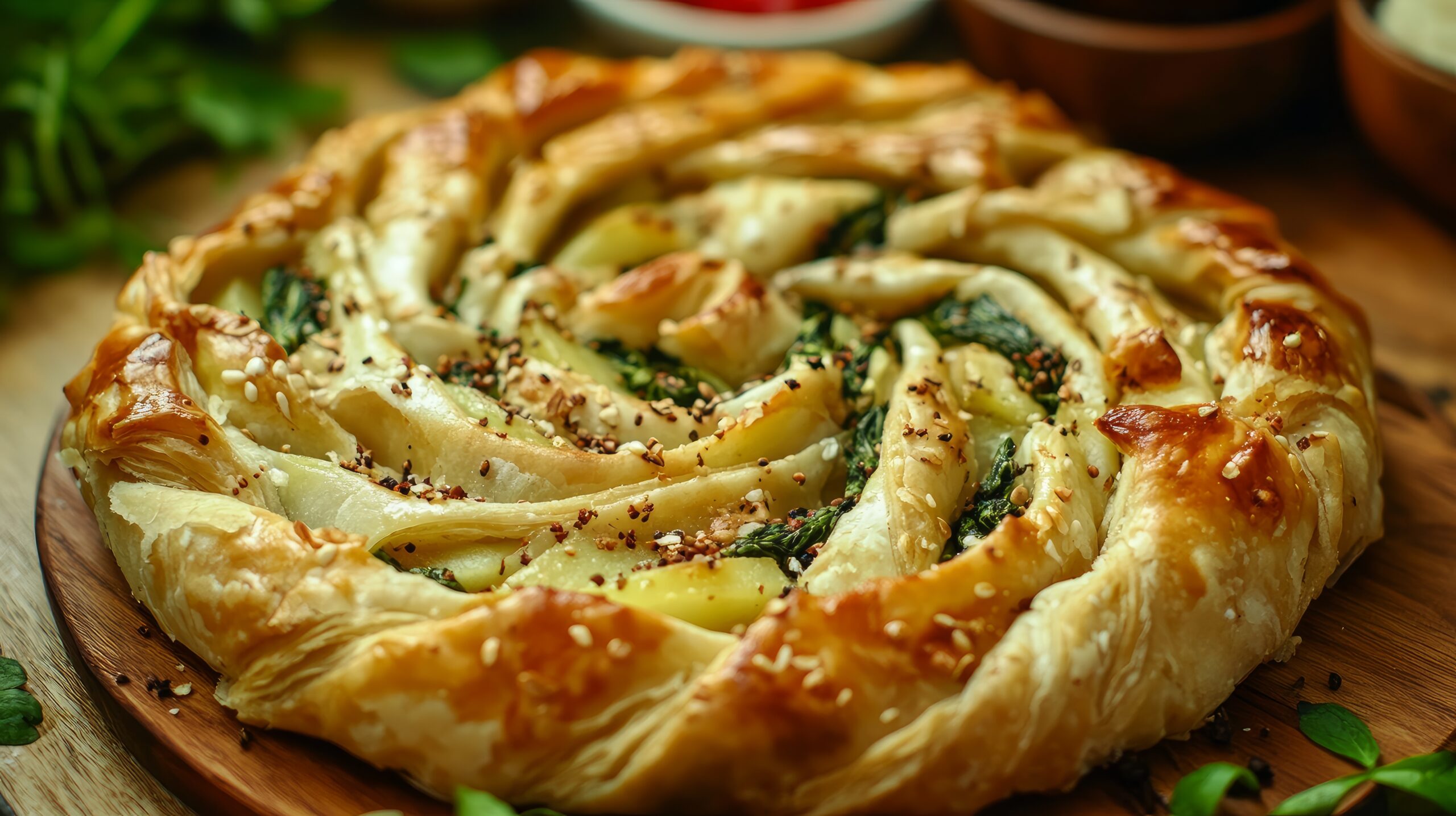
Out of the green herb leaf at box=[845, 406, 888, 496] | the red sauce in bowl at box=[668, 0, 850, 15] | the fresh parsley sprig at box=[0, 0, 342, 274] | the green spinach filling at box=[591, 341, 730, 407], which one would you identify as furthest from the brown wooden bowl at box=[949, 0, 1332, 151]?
the fresh parsley sprig at box=[0, 0, 342, 274]

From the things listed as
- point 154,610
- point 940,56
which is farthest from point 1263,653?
point 940,56

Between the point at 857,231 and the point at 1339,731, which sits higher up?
the point at 857,231

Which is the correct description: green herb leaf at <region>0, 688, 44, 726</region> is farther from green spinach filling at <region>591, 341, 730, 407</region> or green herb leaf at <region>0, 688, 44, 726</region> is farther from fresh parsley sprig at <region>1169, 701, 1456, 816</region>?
fresh parsley sprig at <region>1169, 701, 1456, 816</region>

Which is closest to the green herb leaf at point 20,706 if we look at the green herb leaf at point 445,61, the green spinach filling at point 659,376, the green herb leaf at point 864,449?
the green spinach filling at point 659,376

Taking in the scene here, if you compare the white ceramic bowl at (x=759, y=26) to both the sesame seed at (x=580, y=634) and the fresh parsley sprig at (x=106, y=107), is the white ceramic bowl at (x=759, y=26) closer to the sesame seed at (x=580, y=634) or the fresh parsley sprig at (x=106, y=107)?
the fresh parsley sprig at (x=106, y=107)

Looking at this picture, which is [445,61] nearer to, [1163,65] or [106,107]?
[106,107]

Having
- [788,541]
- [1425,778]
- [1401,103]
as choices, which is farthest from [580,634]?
[1401,103]
